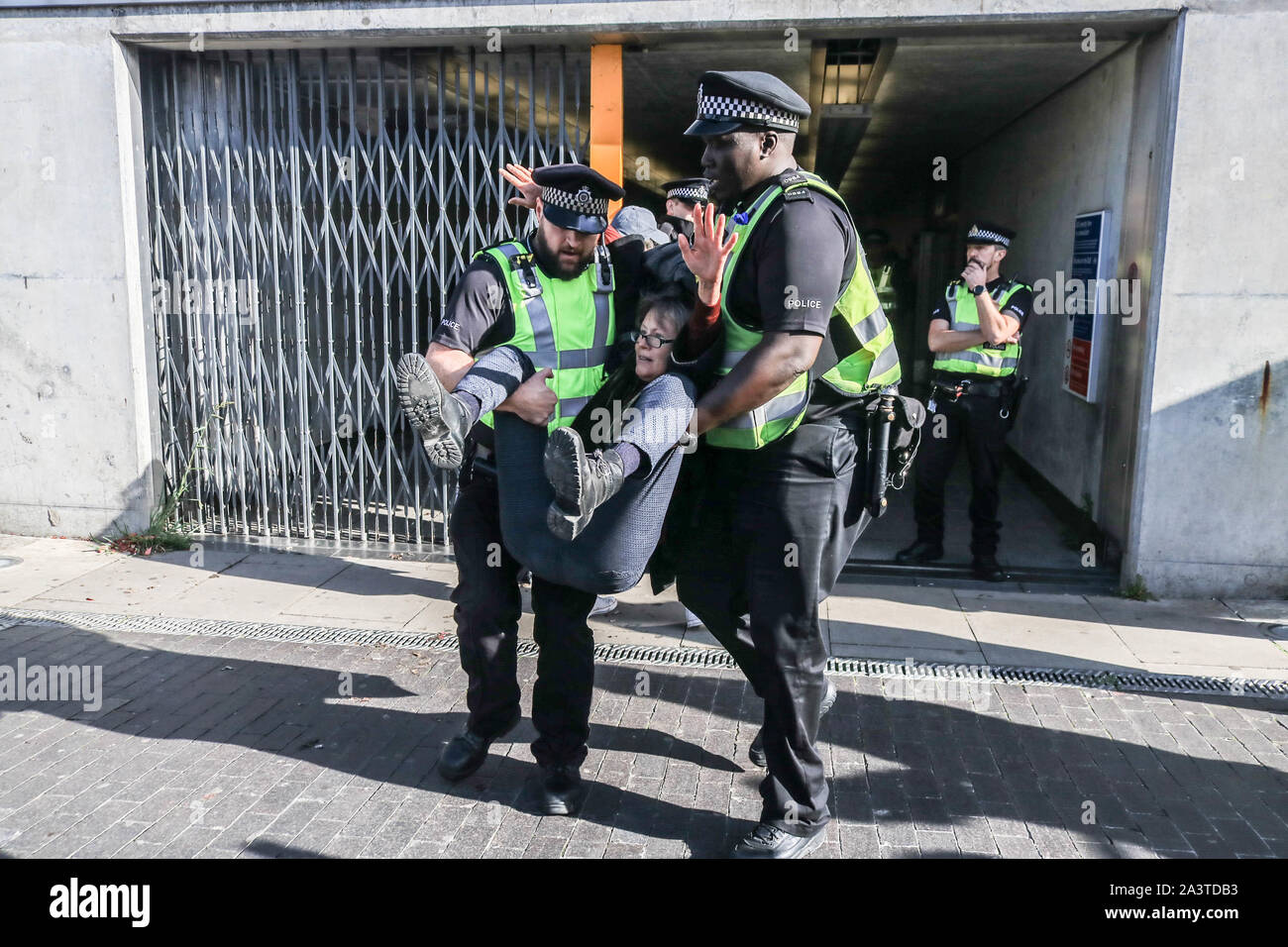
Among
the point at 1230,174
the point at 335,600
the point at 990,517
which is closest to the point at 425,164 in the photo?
the point at 335,600

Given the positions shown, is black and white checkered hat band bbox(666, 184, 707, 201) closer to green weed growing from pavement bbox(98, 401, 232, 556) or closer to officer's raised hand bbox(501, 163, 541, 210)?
officer's raised hand bbox(501, 163, 541, 210)

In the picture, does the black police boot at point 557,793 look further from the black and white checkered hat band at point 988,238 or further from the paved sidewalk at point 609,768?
the black and white checkered hat band at point 988,238

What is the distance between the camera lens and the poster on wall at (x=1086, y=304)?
21.7 ft

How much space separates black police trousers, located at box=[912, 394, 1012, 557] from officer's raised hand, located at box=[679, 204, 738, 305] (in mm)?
3762

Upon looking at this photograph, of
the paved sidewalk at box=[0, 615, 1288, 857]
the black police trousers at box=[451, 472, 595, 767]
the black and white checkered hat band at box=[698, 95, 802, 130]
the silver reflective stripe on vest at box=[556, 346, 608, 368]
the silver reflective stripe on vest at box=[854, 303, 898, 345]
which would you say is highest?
the black and white checkered hat band at box=[698, 95, 802, 130]

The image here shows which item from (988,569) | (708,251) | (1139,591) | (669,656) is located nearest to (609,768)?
(669,656)

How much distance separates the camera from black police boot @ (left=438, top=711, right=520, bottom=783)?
12.2ft

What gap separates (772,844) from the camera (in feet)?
10.6

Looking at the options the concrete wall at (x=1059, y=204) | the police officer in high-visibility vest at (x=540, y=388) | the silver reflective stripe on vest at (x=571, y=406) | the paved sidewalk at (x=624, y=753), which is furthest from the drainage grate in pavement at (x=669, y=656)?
the concrete wall at (x=1059, y=204)

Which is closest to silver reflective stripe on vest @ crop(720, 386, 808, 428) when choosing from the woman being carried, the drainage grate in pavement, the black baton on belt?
the woman being carried

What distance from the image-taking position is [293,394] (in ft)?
22.0

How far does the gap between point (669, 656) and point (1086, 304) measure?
147 inches

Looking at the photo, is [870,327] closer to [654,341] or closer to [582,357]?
[654,341]

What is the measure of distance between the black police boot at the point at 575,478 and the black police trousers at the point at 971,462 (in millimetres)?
3964
